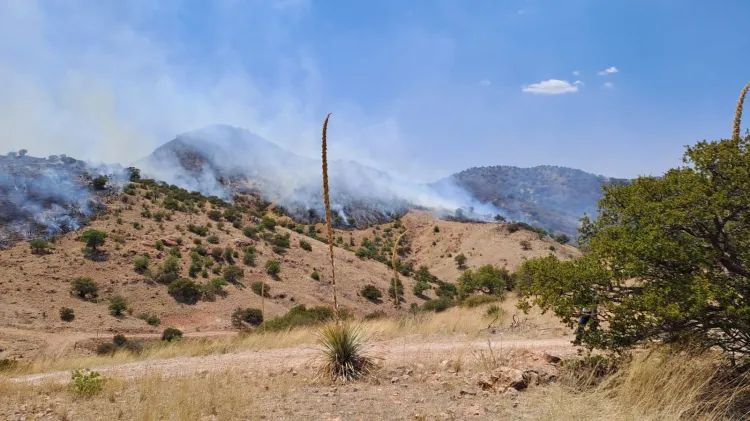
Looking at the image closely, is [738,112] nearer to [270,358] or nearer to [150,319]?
[270,358]

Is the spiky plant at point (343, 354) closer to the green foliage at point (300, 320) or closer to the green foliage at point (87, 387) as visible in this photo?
the green foliage at point (87, 387)

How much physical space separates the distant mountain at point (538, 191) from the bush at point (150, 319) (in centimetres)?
9006

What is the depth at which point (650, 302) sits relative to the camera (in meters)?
5.43

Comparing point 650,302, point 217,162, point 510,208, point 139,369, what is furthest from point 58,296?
point 510,208

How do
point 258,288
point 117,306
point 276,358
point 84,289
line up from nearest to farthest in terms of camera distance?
1. point 276,358
2. point 117,306
3. point 84,289
4. point 258,288

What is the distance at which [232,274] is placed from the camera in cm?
3841

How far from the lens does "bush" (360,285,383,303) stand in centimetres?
4262

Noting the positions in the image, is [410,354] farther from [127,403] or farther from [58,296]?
[58,296]

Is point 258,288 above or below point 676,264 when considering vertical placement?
below

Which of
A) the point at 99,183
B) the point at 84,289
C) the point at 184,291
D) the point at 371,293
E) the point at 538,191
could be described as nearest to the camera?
the point at 84,289

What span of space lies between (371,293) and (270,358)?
1280 inches

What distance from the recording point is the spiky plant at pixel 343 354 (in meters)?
7.77

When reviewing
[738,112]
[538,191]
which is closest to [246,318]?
[738,112]

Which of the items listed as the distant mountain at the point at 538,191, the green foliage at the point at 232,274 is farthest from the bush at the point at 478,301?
the distant mountain at the point at 538,191
